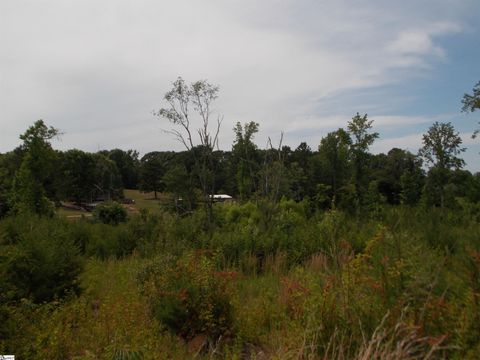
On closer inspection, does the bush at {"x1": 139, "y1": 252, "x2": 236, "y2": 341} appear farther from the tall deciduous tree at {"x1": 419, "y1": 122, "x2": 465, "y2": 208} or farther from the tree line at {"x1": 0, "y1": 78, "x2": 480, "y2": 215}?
the tall deciduous tree at {"x1": 419, "y1": 122, "x2": 465, "y2": 208}

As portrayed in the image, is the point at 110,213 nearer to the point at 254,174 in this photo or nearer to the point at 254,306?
the point at 254,174

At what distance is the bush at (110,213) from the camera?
67.4 feet

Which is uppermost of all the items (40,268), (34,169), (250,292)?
(34,169)

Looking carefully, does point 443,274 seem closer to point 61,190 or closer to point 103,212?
point 103,212

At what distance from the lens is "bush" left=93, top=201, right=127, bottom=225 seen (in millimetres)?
20542

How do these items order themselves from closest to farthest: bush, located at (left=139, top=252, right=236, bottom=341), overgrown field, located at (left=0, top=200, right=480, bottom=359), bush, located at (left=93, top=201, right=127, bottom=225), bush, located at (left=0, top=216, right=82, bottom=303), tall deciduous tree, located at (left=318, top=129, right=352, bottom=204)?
overgrown field, located at (left=0, top=200, right=480, bottom=359) < bush, located at (left=139, top=252, right=236, bottom=341) < bush, located at (left=0, top=216, right=82, bottom=303) < bush, located at (left=93, top=201, right=127, bottom=225) < tall deciduous tree, located at (left=318, top=129, right=352, bottom=204)

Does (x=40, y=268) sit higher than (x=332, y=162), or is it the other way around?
(x=332, y=162)

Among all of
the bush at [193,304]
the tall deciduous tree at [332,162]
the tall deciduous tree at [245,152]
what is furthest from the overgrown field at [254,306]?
the tall deciduous tree at [332,162]

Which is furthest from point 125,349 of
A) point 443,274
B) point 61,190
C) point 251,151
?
point 61,190

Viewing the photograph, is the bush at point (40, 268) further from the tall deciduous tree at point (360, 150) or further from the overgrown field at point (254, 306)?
the tall deciduous tree at point (360, 150)

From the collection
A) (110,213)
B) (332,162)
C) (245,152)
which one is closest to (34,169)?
(110,213)

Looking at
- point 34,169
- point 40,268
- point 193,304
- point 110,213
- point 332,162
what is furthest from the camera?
point 332,162

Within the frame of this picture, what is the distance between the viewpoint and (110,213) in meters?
20.8

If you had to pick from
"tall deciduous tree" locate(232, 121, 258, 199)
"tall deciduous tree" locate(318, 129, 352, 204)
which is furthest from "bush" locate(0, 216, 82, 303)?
"tall deciduous tree" locate(318, 129, 352, 204)
